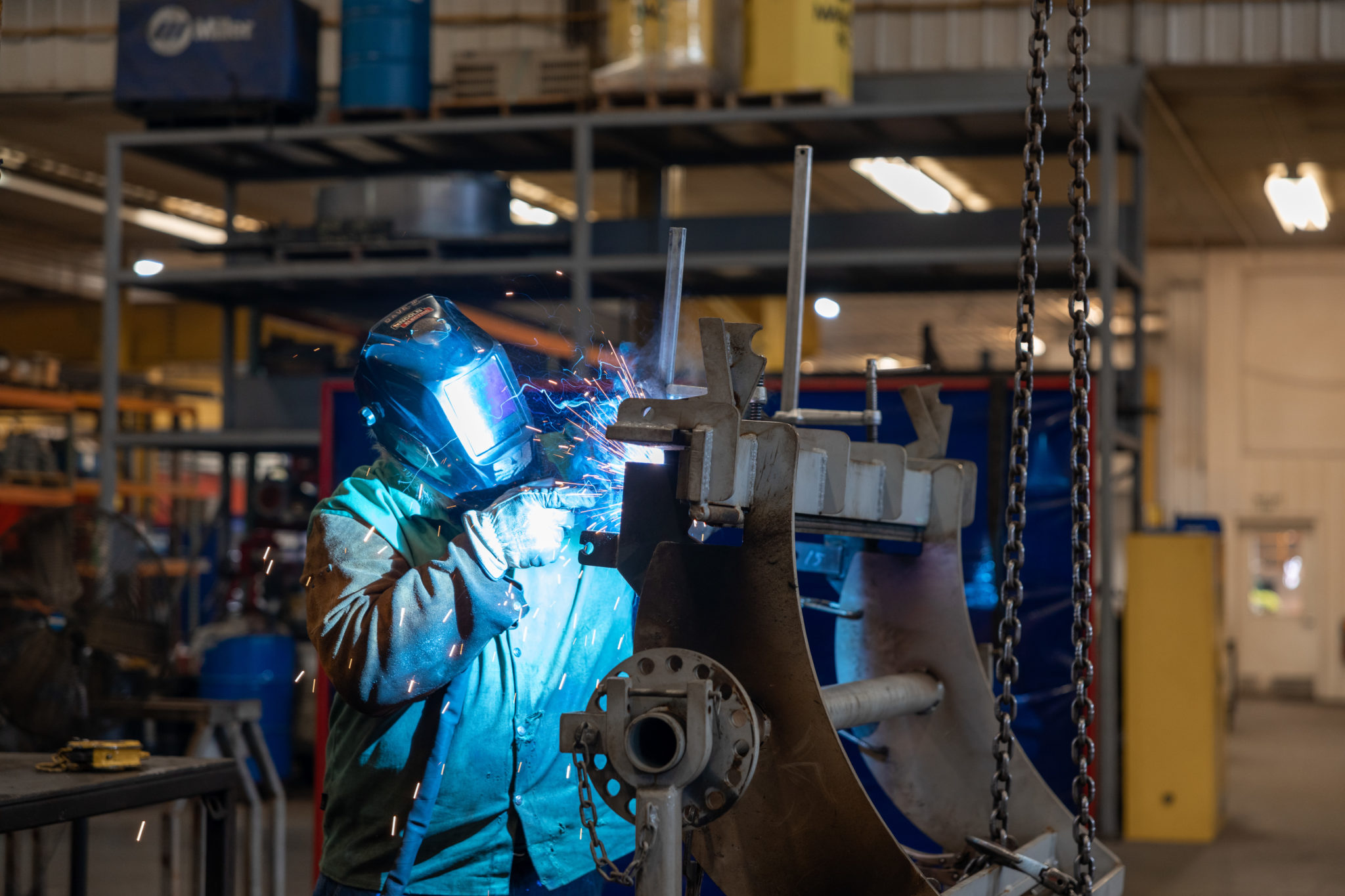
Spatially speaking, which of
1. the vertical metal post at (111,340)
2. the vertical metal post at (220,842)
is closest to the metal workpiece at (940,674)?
the vertical metal post at (220,842)

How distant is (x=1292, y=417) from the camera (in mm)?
16406

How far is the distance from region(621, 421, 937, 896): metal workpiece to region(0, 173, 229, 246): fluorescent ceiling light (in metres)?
11.8

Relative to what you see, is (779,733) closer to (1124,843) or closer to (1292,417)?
(1124,843)

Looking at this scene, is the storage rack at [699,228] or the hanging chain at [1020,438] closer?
the hanging chain at [1020,438]

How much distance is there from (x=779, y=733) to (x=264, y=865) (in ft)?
18.3

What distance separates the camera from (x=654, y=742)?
1808 mm

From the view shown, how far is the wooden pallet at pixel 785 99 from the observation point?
7.24 m

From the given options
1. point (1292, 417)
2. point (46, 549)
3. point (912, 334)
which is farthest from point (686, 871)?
point (912, 334)

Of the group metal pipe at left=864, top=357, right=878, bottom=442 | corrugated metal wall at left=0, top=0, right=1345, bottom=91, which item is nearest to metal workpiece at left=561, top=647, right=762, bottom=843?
metal pipe at left=864, top=357, right=878, bottom=442

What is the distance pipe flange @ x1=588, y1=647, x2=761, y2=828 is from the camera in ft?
5.80

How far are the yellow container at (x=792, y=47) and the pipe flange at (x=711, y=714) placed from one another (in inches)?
232

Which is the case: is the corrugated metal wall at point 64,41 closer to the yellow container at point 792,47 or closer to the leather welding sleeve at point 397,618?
the yellow container at point 792,47

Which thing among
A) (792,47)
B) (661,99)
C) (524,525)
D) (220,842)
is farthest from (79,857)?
(792,47)

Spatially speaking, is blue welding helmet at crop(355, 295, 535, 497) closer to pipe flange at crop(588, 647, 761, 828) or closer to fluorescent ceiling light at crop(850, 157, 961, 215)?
pipe flange at crop(588, 647, 761, 828)
